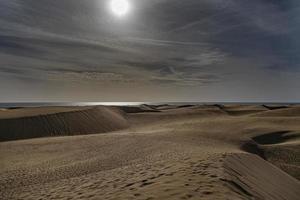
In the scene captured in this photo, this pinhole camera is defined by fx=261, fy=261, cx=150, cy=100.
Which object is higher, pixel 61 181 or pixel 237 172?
pixel 237 172

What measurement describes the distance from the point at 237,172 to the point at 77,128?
80.2 feet

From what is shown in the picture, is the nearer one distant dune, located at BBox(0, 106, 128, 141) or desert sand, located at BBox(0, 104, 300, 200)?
desert sand, located at BBox(0, 104, 300, 200)

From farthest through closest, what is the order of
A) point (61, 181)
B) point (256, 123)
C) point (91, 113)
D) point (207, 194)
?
point (91, 113), point (256, 123), point (61, 181), point (207, 194)

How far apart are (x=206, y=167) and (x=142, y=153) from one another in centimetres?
676

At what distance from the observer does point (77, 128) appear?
3044 cm

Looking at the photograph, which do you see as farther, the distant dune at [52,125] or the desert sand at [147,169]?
the distant dune at [52,125]

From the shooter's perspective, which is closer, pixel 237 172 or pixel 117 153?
pixel 237 172

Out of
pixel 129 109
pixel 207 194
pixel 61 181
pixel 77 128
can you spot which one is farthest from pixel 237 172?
pixel 129 109

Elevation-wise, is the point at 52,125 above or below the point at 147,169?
above

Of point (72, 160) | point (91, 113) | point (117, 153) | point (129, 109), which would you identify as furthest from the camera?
point (129, 109)

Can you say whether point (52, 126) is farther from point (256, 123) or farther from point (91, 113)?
point (256, 123)

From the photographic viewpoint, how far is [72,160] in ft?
49.1

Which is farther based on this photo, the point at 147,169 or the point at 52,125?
the point at 52,125

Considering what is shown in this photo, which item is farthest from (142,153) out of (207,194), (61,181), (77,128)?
(77,128)
